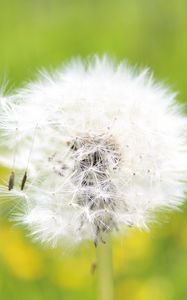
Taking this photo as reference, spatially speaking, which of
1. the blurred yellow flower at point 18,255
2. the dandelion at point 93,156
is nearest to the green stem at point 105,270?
the dandelion at point 93,156

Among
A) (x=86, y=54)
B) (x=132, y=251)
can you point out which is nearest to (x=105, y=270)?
(x=132, y=251)

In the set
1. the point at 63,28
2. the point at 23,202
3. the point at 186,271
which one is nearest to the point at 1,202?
the point at 23,202

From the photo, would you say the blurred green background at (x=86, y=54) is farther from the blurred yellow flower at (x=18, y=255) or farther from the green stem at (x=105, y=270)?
the green stem at (x=105, y=270)

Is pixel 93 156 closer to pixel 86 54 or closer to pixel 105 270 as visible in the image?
pixel 105 270

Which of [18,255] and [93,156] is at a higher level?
[93,156]

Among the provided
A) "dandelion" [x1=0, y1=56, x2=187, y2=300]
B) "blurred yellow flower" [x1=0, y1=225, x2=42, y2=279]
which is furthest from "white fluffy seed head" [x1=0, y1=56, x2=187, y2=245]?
"blurred yellow flower" [x1=0, y1=225, x2=42, y2=279]

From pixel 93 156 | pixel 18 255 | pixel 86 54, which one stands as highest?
pixel 86 54

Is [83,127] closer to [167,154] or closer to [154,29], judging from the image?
[167,154]
